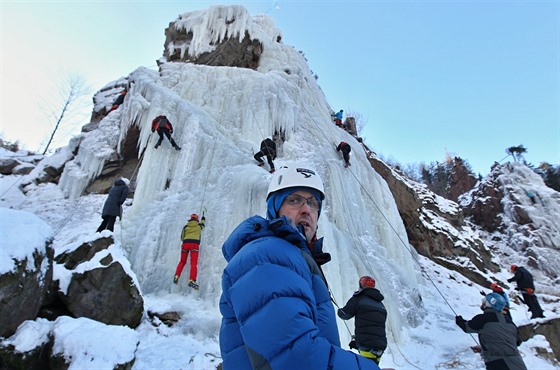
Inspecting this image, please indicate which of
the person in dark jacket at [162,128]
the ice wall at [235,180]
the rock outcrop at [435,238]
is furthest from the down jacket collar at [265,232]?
the rock outcrop at [435,238]

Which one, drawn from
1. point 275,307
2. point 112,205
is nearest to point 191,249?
point 112,205

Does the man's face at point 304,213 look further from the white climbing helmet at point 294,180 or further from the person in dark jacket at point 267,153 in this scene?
the person in dark jacket at point 267,153

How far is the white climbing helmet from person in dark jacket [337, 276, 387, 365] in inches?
92.4

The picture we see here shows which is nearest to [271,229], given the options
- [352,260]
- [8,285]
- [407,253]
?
[8,285]

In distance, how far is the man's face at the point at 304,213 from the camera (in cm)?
153

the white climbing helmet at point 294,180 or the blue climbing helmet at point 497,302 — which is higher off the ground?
the white climbing helmet at point 294,180

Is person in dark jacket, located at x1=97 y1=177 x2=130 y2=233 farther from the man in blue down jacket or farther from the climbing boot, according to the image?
the man in blue down jacket

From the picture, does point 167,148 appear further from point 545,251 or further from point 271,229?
point 545,251

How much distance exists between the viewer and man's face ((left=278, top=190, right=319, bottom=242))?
1.53 meters

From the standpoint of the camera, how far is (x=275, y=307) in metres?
0.95

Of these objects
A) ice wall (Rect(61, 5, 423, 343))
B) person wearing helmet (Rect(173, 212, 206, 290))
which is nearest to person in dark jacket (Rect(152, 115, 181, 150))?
ice wall (Rect(61, 5, 423, 343))

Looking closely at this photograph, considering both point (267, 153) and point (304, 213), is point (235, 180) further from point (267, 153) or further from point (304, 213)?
point (304, 213)

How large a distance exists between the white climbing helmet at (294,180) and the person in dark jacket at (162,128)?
7552 millimetres

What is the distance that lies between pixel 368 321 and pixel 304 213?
2464mm
